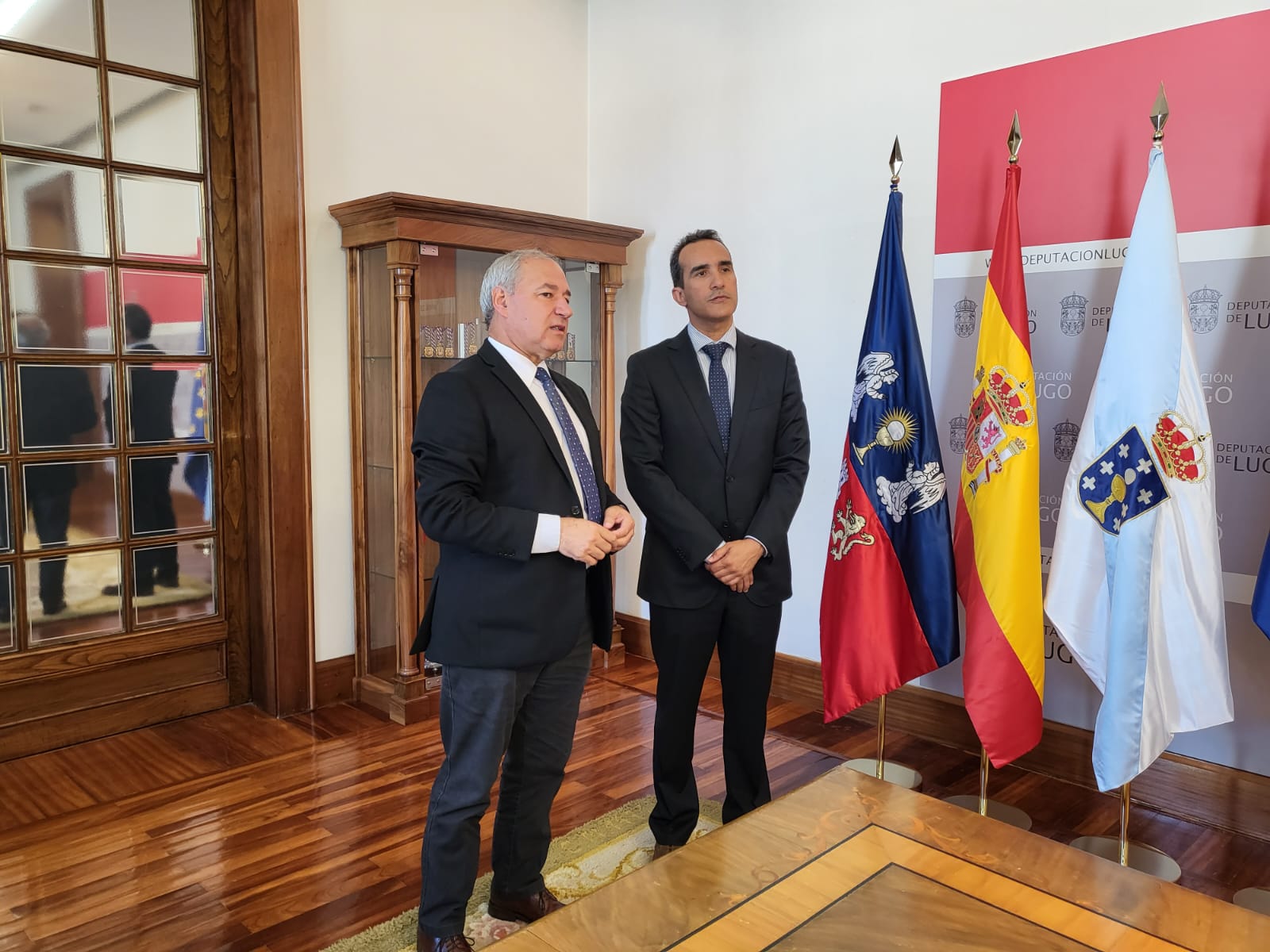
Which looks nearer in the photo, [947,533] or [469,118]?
[947,533]

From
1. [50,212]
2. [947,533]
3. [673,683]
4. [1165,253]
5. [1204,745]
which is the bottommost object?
[1204,745]

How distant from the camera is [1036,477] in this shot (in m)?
2.58

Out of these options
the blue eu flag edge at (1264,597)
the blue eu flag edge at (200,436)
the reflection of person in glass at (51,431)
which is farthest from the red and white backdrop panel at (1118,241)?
the reflection of person in glass at (51,431)

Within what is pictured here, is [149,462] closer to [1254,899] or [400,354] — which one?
[400,354]

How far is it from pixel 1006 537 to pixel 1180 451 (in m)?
0.47

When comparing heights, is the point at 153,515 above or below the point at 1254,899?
above

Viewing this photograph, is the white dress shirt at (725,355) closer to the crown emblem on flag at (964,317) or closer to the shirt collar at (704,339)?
the shirt collar at (704,339)

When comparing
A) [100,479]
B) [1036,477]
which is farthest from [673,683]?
[100,479]

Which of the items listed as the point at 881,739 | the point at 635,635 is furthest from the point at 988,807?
the point at 635,635

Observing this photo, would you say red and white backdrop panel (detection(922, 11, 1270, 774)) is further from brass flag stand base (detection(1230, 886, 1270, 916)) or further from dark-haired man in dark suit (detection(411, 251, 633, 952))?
dark-haired man in dark suit (detection(411, 251, 633, 952))

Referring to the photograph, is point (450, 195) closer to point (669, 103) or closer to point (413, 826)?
point (669, 103)

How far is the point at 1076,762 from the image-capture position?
2.96 m

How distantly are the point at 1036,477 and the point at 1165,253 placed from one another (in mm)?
633

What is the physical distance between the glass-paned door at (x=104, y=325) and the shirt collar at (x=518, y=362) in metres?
1.89
